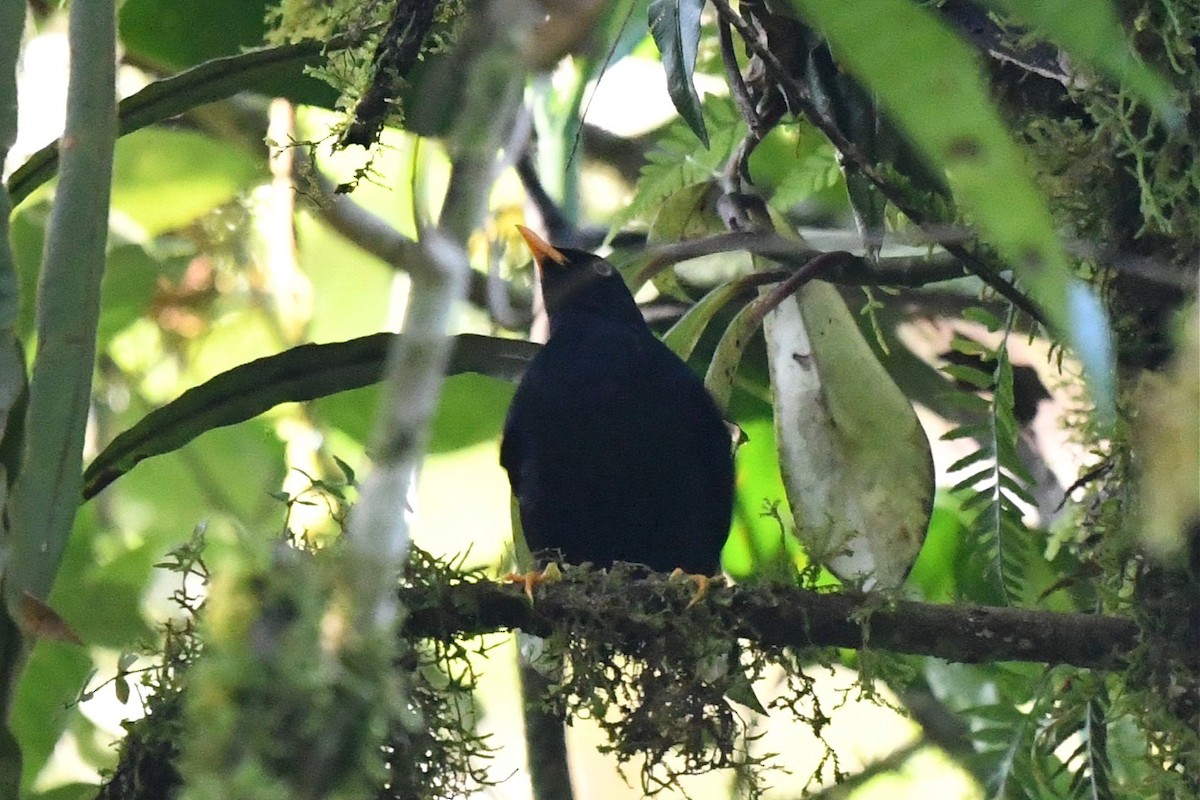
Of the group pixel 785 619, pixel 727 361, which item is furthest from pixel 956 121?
pixel 727 361

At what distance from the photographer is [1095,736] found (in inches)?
58.6

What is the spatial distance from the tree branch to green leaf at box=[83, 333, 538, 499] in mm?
332

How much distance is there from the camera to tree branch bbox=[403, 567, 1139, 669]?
135 cm

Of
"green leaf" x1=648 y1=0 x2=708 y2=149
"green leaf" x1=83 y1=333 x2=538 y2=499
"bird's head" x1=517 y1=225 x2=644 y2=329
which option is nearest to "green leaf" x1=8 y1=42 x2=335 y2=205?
"green leaf" x1=83 y1=333 x2=538 y2=499

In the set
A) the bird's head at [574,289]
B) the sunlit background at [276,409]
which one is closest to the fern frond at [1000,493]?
the sunlit background at [276,409]

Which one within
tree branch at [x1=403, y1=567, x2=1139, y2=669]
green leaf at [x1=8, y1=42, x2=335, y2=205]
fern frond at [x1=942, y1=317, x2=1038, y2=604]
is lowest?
tree branch at [x1=403, y1=567, x2=1139, y2=669]

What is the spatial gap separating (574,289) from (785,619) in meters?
1.02

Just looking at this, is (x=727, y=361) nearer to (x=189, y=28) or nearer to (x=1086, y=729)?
(x=1086, y=729)

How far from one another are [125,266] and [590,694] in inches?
52.9

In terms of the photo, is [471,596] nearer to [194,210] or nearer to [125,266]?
[125,266]

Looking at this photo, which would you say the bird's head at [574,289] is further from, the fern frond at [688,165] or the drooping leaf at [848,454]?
the drooping leaf at [848,454]

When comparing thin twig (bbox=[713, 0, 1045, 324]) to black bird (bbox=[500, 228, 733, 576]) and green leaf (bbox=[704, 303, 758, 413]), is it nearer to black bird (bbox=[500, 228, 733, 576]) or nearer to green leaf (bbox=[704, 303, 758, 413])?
green leaf (bbox=[704, 303, 758, 413])

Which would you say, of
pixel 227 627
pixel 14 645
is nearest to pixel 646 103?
pixel 14 645

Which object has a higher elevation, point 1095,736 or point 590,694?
point 590,694
